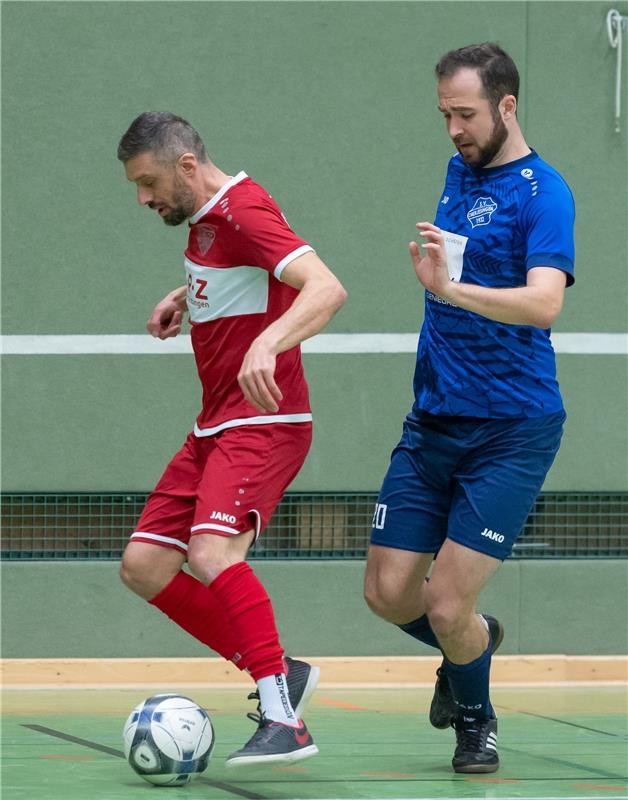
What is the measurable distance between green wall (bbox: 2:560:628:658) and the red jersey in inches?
113

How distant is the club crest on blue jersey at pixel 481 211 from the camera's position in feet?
15.4

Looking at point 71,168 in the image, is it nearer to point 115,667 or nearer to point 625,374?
point 115,667

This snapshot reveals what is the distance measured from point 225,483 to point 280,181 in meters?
3.44

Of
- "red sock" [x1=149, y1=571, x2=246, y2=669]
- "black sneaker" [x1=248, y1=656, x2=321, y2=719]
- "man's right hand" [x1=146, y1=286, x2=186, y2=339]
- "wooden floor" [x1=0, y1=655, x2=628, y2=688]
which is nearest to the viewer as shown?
"black sneaker" [x1=248, y1=656, x2=321, y2=719]

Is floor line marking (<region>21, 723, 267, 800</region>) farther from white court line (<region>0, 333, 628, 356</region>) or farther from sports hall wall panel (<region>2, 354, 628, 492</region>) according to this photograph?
white court line (<region>0, 333, 628, 356</region>)

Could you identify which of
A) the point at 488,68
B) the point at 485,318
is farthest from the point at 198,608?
the point at 488,68

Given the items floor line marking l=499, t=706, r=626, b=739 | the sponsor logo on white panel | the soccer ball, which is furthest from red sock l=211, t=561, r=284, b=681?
floor line marking l=499, t=706, r=626, b=739

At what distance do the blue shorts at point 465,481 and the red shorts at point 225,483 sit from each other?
36cm

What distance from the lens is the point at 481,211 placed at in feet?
15.5

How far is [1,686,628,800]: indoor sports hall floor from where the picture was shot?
15.0 ft

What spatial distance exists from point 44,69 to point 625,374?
353 centimetres

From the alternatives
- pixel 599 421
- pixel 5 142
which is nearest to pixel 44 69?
pixel 5 142

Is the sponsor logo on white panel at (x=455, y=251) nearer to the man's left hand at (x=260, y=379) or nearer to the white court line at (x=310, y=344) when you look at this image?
the man's left hand at (x=260, y=379)

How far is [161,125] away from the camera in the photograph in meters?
4.78
